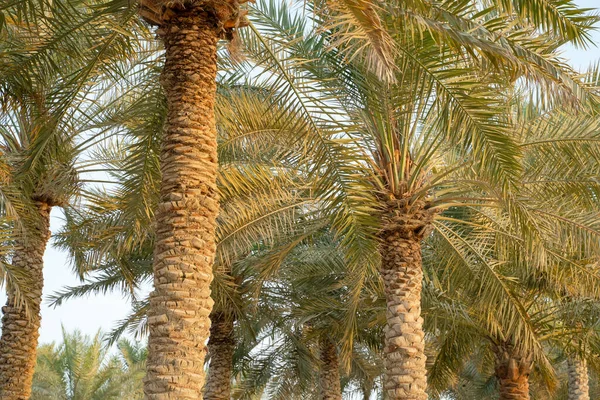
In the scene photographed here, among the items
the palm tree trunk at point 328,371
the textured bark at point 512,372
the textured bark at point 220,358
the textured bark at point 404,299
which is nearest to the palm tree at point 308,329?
the palm tree trunk at point 328,371

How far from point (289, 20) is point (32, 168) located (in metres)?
4.07

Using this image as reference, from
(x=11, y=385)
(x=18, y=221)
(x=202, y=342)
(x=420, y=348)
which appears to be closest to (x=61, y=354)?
(x=11, y=385)

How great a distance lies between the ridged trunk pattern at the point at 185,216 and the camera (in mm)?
6373

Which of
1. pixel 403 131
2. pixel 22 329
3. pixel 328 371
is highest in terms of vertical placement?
pixel 403 131

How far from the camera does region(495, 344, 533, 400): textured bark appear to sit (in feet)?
52.4

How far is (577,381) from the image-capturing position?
2253 cm

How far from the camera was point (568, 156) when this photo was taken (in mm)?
11344

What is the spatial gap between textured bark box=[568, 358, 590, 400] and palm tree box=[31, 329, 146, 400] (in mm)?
13671

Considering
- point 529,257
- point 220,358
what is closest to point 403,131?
point 529,257

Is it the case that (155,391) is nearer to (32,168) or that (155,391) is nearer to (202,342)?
(202,342)

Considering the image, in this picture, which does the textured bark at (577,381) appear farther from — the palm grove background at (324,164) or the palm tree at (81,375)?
the palm tree at (81,375)

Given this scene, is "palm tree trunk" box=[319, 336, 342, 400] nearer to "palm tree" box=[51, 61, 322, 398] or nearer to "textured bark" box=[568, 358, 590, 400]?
"palm tree" box=[51, 61, 322, 398]

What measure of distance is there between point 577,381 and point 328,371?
7651mm

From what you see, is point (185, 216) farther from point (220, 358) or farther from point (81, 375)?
point (81, 375)
